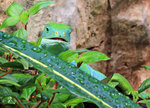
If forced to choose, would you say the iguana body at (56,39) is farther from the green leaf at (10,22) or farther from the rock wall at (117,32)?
the rock wall at (117,32)

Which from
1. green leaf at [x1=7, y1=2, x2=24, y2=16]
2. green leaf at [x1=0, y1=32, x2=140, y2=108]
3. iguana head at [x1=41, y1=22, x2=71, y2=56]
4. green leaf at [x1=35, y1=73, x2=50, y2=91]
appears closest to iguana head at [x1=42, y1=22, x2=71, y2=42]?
iguana head at [x1=41, y1=22, x2=71, y2=56]

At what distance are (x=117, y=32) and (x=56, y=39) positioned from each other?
1505 mm

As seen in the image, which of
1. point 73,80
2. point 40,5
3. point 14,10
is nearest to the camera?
point 73,80

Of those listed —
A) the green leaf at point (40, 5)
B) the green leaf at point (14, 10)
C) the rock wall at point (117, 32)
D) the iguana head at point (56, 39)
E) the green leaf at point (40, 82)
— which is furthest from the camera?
the rock wall at point (117, 32)

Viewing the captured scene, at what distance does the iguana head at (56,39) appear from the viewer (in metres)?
1.21

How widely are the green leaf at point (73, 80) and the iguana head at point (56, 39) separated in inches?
34.7

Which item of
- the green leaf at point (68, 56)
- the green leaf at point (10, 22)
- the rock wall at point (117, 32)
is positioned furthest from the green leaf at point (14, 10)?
the rock wall at point (117, 32)

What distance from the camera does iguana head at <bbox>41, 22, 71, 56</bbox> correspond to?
121 cm

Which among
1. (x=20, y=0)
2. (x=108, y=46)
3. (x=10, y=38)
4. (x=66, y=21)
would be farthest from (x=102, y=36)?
(x=10, y=38)

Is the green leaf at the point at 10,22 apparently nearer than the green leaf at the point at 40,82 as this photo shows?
No

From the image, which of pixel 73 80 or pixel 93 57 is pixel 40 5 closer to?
pixel 93 57

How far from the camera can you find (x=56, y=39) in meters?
1.24

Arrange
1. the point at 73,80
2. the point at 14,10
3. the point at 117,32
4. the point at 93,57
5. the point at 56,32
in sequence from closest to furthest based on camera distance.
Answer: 1. the point at 73,80
2. the point at 93,57
3. the point at 14,10
4. the point at 56,32
5. the point at 117,32

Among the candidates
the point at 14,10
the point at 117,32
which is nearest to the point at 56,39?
the point at 14,10
